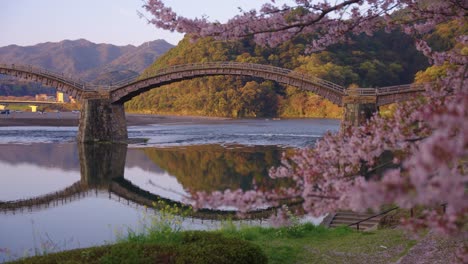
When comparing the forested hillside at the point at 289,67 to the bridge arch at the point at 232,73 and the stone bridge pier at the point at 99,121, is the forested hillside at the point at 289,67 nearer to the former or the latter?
the bridge arch at the point at 232,73

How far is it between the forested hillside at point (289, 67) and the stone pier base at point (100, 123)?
113 feet

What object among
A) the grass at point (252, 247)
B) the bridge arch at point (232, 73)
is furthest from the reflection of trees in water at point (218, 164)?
the grass at point (252, 247)

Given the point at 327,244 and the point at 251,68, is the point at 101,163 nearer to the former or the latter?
the point at 251,68

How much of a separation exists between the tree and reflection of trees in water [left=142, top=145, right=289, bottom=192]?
54.1ft

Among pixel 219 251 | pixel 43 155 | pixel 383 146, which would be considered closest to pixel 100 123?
pixel 43 155

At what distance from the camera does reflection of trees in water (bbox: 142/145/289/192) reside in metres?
26.7

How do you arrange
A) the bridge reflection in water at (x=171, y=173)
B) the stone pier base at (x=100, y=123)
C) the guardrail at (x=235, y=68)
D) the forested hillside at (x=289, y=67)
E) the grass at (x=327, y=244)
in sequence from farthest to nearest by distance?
1. the forested hillside at (x=289, y=67)
2. the stone pier base at (x=100, y=123)
3. the guardrail at (x=235, y=68)
4. the bridge reflection in water at (x=171, y=173)
5. the grass at (x=327, y=244)

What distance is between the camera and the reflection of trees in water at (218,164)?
1050 inches

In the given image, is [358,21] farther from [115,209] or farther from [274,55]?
[274,55]

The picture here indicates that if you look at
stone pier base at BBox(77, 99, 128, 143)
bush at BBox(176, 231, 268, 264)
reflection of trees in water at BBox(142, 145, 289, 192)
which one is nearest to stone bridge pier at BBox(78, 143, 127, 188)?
stone pier base at BBox(77, 99, 128, 143)

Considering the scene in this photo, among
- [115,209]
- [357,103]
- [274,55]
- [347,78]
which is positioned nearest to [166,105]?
[274,55]

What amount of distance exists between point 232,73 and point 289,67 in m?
37.1

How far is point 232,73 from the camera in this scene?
4719 centimetres

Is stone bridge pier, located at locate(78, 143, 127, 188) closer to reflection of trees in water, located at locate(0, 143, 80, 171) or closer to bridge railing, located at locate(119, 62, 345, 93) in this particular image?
reflection of trees in water, located at locate(0, 143, 80, 171)
